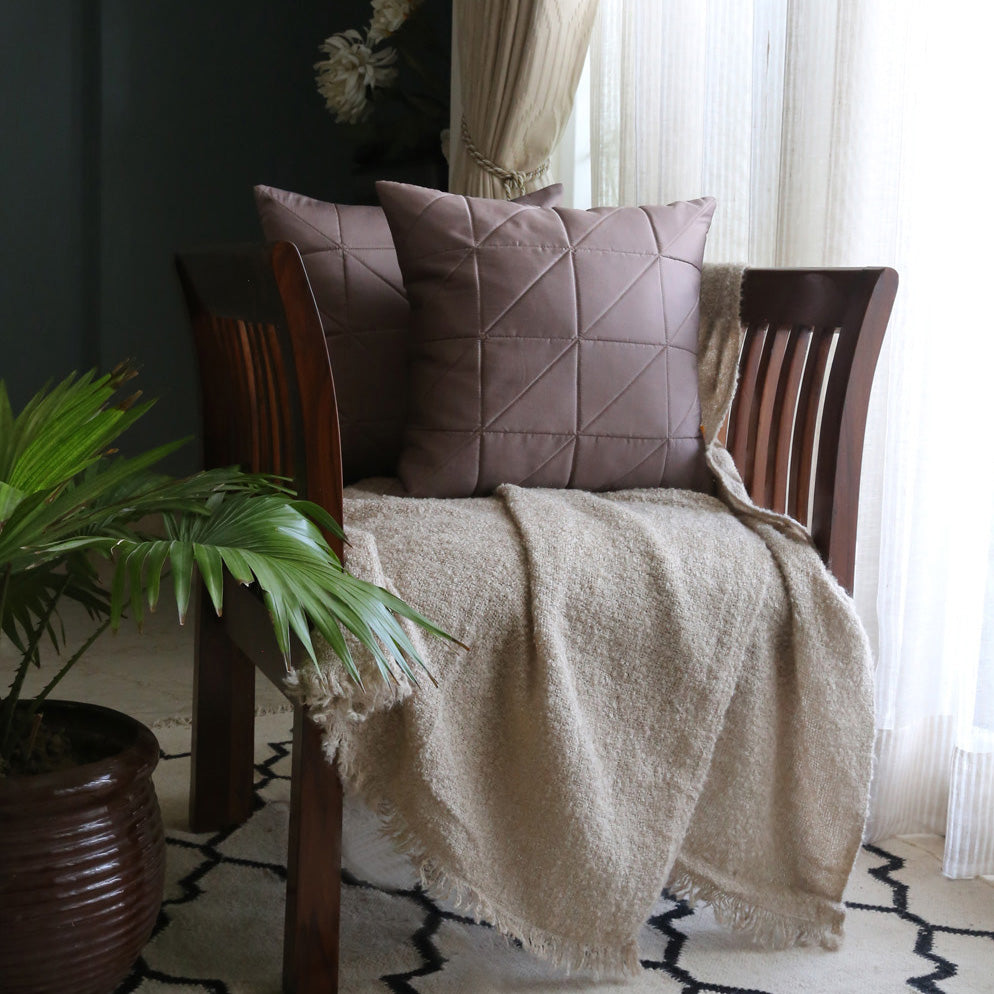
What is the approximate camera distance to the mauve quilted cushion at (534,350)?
4.35 ft

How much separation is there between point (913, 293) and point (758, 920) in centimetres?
77

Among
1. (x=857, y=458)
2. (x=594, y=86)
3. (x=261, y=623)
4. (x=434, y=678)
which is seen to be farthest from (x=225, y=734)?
(x=594, y=86)

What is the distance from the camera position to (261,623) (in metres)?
1.15

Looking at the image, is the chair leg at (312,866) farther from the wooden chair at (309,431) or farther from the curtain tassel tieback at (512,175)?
the curtain tassel tieback at (512,175)

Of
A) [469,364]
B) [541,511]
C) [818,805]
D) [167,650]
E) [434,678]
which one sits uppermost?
[469,364]

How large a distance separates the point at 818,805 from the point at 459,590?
445mm

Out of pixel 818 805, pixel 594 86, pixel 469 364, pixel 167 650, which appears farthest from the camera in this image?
pixel 167 650

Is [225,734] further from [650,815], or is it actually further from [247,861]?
[650,815]

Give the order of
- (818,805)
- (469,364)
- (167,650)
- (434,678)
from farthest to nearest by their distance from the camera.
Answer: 1. (167,650)
2. (469,364)
3. (818,805)
4. (434,678)

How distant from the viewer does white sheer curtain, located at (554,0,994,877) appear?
141cm

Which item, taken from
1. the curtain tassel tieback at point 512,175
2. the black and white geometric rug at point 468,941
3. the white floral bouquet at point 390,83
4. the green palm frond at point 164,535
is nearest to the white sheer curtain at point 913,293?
the black and white geometric rug at point 468,941

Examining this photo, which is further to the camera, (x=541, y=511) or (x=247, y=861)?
(x=247, y=861)

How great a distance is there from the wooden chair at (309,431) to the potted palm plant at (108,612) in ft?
0.40

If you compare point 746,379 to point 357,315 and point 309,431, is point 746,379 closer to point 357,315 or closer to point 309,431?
point 357,315
